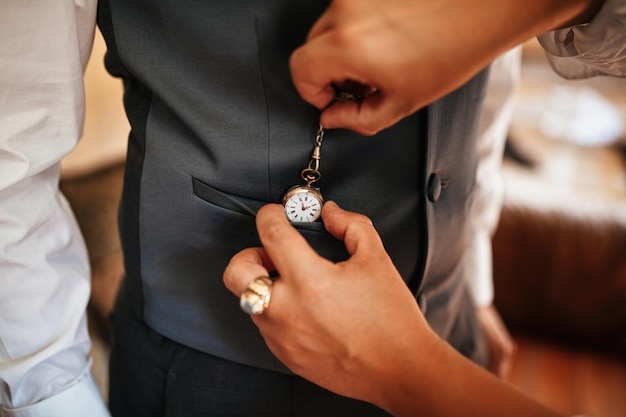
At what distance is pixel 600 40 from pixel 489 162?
59cm

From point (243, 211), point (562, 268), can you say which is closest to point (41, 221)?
point (243, 211)

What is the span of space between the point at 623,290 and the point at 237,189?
6.79 ft

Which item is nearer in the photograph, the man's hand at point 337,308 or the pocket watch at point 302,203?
the man's hand at point 337,308

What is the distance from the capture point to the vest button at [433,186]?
0.75 m

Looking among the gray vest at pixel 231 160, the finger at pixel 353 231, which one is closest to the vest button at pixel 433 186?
the gray vest at pixel 231 160

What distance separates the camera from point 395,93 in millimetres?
564

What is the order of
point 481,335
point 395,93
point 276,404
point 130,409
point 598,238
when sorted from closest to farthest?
point 395,93 < point 276,404 < point 130,409 < point 481,335 < point 598,238

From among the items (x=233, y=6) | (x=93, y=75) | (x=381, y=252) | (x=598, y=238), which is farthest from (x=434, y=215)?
(x=598, y=238)

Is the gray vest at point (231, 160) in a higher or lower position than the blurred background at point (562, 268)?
higher

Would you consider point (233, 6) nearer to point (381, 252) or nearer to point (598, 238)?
point (381, 252)

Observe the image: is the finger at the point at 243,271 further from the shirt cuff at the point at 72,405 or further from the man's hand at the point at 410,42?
the shirt cuff at the point at 72,405

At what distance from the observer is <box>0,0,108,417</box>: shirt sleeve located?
2.05 feet

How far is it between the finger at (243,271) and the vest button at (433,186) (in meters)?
0.26

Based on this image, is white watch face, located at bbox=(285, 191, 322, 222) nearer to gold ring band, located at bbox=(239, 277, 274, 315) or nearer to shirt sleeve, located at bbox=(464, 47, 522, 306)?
gold ring band, located at bbox=(239, 277, 274, 315)
